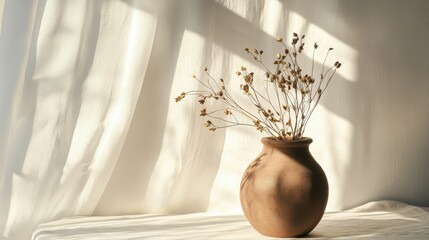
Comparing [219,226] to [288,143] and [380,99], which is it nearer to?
[288,143]

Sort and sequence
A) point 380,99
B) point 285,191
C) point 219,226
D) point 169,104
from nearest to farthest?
point 285,191 < point 219,226 < point 169,104 < point 380,99

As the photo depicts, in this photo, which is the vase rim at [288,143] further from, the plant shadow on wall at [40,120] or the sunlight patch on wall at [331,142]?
the plant shadow on wall at [40,120]

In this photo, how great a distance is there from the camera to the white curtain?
179 centimetres

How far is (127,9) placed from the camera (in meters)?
1.85

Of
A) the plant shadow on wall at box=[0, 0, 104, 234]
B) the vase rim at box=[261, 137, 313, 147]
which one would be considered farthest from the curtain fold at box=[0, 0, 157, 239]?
the vase rim at box=[261, 137, 313, 147]

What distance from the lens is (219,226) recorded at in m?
1.79

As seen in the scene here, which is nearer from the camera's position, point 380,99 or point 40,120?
point 40,120

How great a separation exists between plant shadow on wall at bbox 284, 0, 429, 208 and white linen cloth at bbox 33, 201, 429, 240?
129 mm

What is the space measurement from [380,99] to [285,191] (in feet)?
2.13

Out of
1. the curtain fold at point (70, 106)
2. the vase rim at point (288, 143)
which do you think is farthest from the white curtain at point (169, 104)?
the vase rim at point (288, 143)

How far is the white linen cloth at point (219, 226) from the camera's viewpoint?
1.66 metres

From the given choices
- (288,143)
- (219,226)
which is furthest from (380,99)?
(219,226)

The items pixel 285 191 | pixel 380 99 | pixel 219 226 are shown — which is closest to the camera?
pixel 285 191

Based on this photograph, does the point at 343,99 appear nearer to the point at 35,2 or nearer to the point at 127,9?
the point at 127,9
